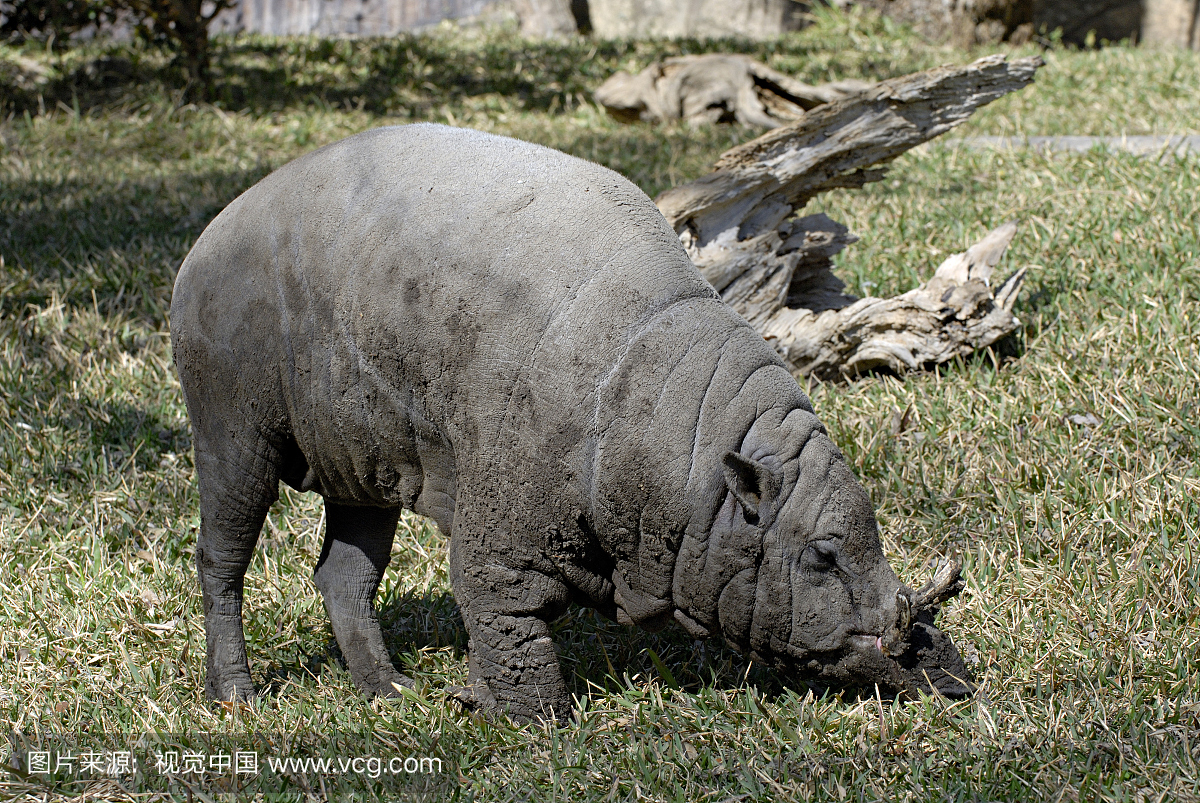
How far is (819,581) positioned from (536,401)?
2.79ft

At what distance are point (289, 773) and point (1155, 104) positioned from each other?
8.26 metres

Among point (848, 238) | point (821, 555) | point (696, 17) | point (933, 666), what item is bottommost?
point (933, 666)

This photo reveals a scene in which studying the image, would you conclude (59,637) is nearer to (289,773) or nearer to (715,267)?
(289,773)

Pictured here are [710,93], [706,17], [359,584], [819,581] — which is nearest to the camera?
[819,581]

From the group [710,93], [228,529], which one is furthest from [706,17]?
[228,529]

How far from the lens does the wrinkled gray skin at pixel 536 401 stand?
2.55 m

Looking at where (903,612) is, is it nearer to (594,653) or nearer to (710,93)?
(594,653)

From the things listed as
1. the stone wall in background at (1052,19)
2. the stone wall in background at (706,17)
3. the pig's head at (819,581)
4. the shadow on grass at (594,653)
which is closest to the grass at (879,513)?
the shadow on grass at (594,653)

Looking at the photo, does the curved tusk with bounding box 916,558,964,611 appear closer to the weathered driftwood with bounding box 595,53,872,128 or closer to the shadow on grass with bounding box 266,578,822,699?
the shadow on grass with bounding box 266,578,822,699

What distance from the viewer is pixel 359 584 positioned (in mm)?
3479

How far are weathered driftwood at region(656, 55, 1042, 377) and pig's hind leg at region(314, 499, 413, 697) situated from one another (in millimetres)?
2007

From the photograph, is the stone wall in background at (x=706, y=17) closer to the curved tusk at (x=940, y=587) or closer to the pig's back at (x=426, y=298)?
the pig's back at (x=426, y=298)

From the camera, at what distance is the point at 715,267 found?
15.5ft

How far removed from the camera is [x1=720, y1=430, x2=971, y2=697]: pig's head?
2592 millimetres
